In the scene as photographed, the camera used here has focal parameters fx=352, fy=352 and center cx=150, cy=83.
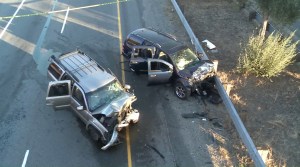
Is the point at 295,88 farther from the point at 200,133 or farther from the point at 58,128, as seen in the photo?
the point at 58,128

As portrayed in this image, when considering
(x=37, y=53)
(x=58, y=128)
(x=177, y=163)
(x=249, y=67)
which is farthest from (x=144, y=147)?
(x=37, y=53)

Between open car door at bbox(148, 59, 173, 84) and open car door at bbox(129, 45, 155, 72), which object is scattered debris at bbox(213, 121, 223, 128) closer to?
open car door at bbox(148, 59, 173, 84)

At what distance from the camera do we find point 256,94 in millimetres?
14977

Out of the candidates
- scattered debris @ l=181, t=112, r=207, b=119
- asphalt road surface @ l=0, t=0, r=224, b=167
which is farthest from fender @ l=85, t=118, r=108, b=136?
scattered debris @ l=181, t=112, r=207, b=119

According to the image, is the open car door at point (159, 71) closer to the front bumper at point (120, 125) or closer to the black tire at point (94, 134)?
the front bumper at point (120, 125)

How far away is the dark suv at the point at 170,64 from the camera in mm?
14445

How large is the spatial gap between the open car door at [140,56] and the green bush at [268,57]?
4.15m

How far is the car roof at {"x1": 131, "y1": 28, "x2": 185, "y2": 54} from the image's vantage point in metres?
15.0

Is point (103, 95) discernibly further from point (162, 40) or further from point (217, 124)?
point (217, 124)

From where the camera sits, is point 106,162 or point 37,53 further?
point 37,53

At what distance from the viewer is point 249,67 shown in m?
15.7

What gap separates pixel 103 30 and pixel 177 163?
10.6 metres

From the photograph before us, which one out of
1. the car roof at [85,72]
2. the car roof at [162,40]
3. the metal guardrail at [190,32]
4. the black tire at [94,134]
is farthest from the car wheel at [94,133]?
the metal guardrail at [190,32]

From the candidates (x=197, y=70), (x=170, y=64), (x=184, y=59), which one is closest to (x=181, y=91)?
(x=197, y=70)
